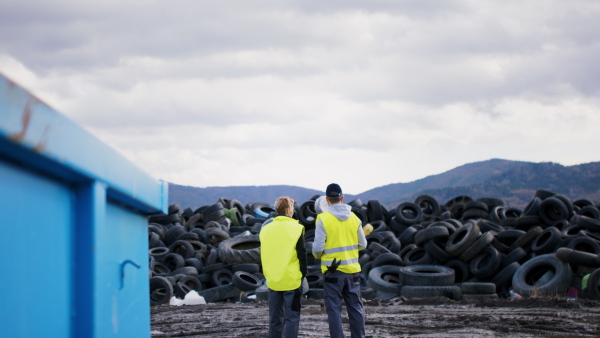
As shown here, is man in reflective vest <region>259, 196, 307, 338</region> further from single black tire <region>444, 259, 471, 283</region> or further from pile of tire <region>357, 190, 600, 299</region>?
single black tire <region>444, 259, 471, 283</region>

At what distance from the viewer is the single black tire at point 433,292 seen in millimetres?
11984

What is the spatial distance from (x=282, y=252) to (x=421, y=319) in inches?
165

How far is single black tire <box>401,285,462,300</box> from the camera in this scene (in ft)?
39.3

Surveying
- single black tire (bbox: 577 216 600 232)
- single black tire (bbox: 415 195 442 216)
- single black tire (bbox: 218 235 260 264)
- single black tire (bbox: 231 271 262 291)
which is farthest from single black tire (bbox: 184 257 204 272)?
single black tire (bbox: 577 216 600 232)

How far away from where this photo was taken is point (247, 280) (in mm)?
14375

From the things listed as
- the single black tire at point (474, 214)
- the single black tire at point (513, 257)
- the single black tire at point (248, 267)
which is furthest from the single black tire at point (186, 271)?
the single black tire at point (474, 214)

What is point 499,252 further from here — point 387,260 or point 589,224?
point 387,260

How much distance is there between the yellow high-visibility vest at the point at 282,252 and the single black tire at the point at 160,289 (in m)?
7.27

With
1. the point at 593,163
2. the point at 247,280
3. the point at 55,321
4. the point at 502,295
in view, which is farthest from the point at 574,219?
the point at 593,163

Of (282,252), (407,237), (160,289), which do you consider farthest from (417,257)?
(282,252)

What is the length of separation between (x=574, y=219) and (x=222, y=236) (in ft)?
31.7

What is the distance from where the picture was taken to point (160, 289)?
12.8 m

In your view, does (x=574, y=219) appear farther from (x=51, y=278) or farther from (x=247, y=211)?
(x=51, y=278)

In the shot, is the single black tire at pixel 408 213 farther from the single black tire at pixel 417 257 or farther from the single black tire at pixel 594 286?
the single black tire at pixel 594 286
